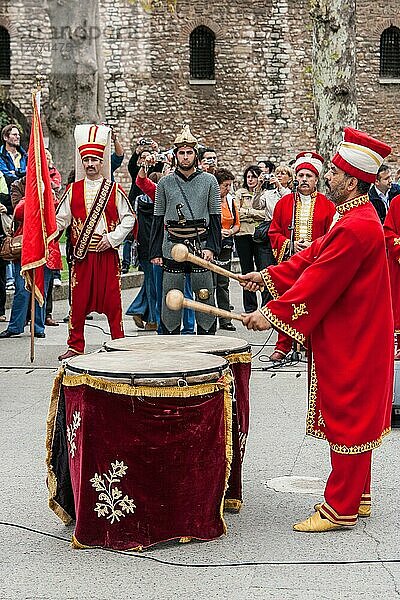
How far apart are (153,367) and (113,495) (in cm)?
61

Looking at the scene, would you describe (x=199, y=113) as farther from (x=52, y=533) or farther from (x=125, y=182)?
(x=52, y=533)

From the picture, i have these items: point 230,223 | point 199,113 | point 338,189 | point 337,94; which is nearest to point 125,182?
point 199,113

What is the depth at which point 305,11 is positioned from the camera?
103ft

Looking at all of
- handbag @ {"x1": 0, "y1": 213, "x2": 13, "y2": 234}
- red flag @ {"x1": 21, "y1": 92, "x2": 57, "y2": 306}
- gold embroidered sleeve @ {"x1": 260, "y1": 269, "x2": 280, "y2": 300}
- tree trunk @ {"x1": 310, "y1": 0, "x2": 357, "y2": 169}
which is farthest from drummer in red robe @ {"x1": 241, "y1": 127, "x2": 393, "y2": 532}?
tree trunk @ {"x1": 310, "y1": 0, "x2": 357, "y2": 169}

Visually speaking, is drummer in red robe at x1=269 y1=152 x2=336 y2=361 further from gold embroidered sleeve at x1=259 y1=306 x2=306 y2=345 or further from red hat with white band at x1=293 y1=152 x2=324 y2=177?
gold embroidered sleeve at x1=259 y1=306 x2=306 y2=345

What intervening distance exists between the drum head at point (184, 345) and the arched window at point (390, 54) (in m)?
28.1

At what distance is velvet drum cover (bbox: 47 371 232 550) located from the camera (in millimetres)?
5438

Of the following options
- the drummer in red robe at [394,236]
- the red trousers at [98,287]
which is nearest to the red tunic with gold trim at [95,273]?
the red trousers at [98,287]

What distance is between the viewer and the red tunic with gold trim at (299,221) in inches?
429

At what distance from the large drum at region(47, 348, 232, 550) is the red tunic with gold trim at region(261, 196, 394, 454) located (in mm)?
477

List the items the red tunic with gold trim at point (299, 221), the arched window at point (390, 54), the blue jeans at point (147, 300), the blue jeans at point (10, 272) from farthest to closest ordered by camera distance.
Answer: the arched window at point (390, 54), the blue jeans at point (10, 272), the blue jeans at point (147, 300), the red tunic with gold trim at point (299, 221)

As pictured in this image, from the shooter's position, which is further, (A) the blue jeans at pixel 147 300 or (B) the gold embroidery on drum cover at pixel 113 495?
(A) the blue jeans at pixel 147 300

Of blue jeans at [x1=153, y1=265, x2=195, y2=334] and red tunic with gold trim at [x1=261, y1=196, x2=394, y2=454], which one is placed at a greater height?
red tunic with gold trim at [x1=261, y1=196, x2=394, y2=454]

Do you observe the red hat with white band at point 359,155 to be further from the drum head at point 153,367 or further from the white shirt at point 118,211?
the white shirt at point 118,211
